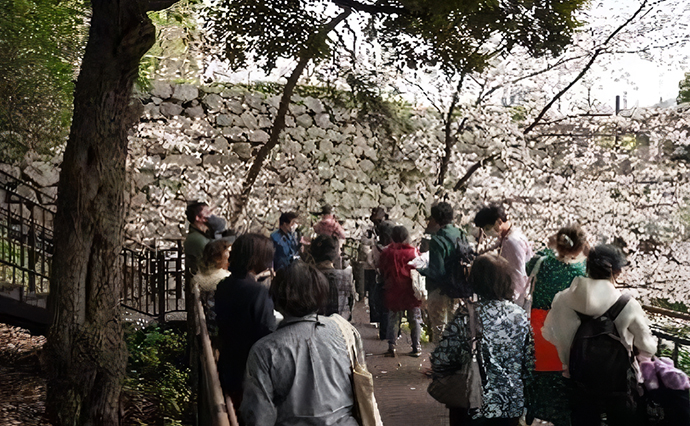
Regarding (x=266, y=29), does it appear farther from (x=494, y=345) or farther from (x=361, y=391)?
(x=361, y=391)

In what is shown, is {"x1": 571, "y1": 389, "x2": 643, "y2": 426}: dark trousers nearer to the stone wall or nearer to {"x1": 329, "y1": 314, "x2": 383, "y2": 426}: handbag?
{"x1": 329, "y1": 314, "x2": 383, "y2": 426}: handbag

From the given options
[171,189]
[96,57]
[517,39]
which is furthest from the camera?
→ [171,189]

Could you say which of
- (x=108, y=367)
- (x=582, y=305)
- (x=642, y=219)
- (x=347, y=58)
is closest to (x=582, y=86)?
(x=642, y=219)

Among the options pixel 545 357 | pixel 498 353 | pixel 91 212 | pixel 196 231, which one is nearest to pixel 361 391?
pixel 498 353

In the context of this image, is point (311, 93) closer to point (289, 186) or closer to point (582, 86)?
point (289, 186)

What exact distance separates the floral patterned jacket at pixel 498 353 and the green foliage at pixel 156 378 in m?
1.84

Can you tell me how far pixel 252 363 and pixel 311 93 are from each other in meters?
4.12

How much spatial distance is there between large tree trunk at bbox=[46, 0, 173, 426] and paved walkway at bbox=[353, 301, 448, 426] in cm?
156

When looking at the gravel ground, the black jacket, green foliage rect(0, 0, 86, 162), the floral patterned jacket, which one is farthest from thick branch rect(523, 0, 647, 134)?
the gravel ground

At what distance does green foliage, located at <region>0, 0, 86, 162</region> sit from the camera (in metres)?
4.13

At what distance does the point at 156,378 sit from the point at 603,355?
2.66 m

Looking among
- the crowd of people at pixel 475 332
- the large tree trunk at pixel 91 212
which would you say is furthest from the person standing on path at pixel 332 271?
the large tree trunk at pixel 91 212

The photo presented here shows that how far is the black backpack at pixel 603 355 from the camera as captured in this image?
6.70 feet

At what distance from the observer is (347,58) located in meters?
4.53
